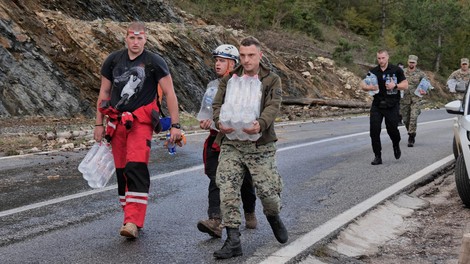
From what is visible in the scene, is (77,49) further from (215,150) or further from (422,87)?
(215,150)

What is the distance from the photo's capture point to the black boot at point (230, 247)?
5641mm

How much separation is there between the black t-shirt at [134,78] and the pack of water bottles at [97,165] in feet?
1.45

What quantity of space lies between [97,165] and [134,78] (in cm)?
87

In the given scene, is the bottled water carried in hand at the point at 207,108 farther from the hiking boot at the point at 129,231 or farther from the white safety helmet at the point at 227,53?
the hiking boot at the point at 129,231

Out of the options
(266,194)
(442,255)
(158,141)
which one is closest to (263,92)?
(266,194)

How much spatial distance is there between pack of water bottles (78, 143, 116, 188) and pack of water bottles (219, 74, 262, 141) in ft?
4.99

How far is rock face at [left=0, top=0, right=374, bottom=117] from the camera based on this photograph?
57.9ft

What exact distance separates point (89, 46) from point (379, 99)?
1094 centimetres

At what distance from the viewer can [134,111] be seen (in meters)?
6.46

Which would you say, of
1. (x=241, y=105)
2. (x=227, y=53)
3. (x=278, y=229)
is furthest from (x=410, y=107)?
(x=241, y=105)

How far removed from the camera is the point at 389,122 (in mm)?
12031

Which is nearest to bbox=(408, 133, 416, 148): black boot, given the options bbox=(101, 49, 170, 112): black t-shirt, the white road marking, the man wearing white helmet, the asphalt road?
the asphalt road

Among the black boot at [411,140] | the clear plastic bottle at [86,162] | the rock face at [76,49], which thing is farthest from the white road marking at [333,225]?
the rock face at [76,49]

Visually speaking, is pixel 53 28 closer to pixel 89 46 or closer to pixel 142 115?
pixel 89 46
